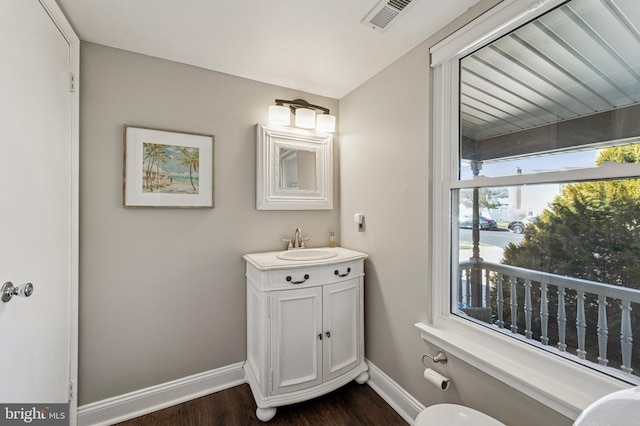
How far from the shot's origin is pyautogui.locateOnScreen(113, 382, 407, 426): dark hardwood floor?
1626 mm

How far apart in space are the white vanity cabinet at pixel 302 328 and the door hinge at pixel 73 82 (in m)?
1.39

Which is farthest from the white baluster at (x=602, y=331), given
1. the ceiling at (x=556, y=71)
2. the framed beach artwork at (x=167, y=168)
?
the framed beach artwork at (x=167, y=168)

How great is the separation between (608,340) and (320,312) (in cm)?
133

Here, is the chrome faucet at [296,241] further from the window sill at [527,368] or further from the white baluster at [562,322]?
the white baluster at [562,322]

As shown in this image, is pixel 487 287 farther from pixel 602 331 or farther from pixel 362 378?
pixel 362 378

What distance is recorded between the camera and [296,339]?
171cm

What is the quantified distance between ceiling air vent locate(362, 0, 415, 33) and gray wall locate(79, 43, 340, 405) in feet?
3.06

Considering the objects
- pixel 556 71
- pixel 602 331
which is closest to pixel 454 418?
pixel 602 331

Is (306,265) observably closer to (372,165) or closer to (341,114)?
(372,165)

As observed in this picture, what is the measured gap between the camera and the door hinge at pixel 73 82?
1480 mm

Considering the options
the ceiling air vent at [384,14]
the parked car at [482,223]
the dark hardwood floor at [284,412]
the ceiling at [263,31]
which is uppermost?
the ceiling at [263,31]

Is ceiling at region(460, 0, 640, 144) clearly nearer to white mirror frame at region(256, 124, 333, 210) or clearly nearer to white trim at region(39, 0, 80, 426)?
white mirror frame at region(256, 124, 333, 210)

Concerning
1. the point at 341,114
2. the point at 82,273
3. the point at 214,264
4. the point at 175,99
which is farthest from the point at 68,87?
the point at 341,114

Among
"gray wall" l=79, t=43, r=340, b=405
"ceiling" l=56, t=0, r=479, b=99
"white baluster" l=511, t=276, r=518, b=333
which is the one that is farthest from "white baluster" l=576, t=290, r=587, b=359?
"gray wall" l=79, t=43, r=340, b=405
